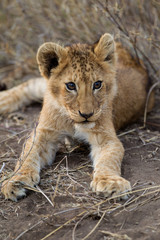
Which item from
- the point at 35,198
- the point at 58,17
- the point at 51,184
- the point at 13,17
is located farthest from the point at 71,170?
the point at 13,17

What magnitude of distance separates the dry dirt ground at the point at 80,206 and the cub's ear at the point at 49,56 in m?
0.96

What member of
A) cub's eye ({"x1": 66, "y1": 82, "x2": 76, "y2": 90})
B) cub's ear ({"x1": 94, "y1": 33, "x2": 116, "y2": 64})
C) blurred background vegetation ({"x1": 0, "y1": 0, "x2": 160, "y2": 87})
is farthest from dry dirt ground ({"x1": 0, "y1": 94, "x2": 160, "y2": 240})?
blurred background vegetation ({"x1": 0, "y1": 0, "x2": 160, "y2": 87})

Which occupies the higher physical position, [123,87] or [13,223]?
[13,223]

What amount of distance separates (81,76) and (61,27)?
330cm

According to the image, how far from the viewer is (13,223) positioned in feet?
A: 9.16

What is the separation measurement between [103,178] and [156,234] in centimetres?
85

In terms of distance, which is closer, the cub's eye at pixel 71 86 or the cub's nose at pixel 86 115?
the cub's nose at pixel 86 115

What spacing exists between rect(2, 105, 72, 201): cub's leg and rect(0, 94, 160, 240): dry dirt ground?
0.08 metres

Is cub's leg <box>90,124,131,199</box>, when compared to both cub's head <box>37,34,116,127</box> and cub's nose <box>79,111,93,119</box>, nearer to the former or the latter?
cub's head <box>37,34,116,127</box>

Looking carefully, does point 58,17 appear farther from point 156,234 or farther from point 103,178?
point 156,234

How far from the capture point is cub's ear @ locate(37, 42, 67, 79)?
3.62 meters

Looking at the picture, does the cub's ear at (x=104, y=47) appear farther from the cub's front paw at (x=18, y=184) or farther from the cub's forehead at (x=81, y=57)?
the cub's front paw at (x=18, y=184)

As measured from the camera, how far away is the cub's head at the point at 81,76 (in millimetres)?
3445

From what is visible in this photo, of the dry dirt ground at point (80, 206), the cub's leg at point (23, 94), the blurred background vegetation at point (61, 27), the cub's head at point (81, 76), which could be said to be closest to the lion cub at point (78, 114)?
the cub's head at point (81, 76)
